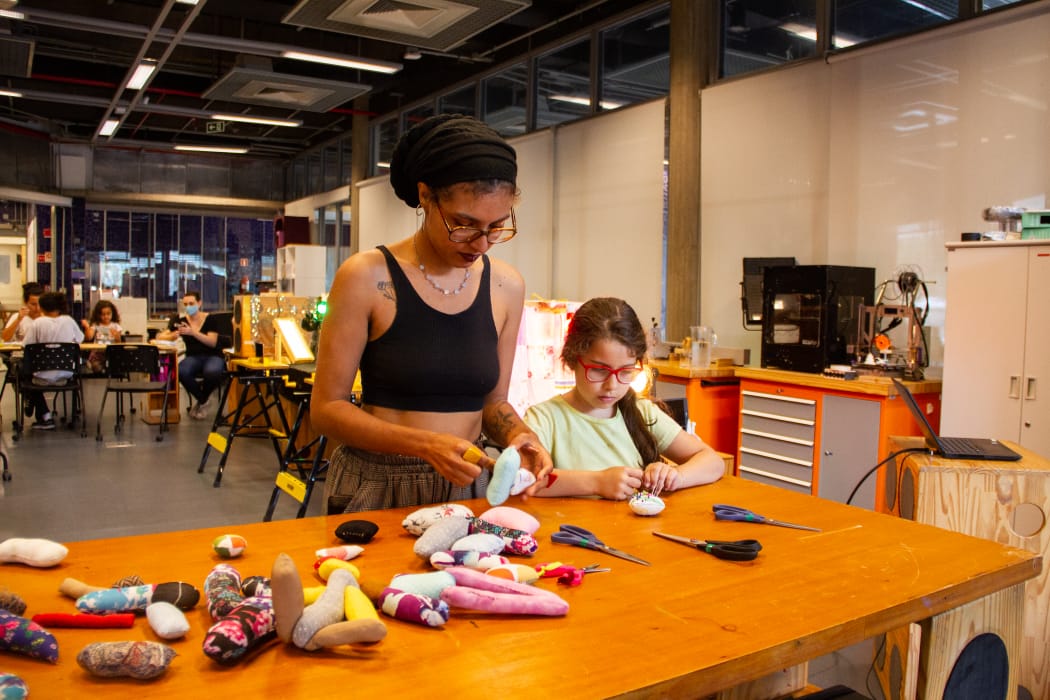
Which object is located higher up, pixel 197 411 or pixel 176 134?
pixel 176 134

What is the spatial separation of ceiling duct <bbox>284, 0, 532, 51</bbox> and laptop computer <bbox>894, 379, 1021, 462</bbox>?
406 cm

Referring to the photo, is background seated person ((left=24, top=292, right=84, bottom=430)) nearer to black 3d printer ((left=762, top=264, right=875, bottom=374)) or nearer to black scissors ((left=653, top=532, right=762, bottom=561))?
black 3d printer ((left=762, top=264, right=875, bottom=374))

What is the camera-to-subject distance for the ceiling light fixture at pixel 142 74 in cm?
815

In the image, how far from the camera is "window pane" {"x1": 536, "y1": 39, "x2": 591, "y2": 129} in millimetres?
8055

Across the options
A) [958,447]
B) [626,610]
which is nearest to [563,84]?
[958,447]

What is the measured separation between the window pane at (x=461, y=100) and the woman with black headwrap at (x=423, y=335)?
8331 mm

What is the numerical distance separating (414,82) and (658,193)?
513 cm

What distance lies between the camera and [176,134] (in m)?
14.7

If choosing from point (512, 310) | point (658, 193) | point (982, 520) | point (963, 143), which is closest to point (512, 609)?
point (512, 310)

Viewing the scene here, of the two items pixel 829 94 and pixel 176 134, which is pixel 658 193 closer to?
pixel 829 94

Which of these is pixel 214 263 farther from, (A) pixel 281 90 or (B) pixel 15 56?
(B) pixel 15 56

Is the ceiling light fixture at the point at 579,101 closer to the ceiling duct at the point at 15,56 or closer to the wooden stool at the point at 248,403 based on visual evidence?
the wooden stool at the point at 248,403

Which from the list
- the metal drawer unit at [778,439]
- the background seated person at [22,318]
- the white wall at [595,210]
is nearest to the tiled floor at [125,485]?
the background seated person at [22,318]

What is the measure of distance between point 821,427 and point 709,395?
0.87 meters
